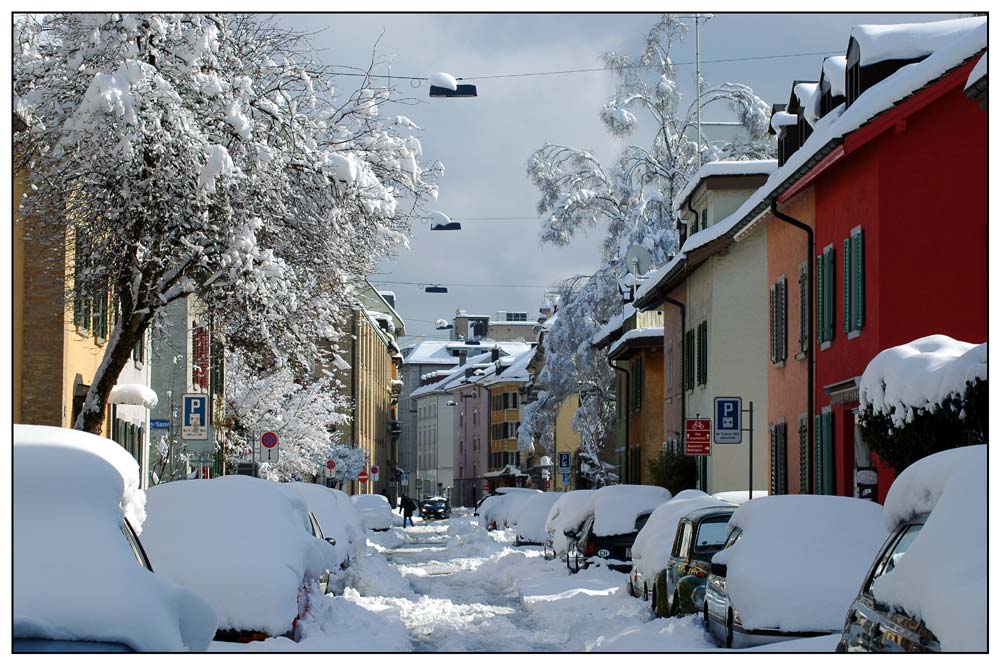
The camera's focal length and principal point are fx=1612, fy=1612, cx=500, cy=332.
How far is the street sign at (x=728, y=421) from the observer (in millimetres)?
Answer: 25234

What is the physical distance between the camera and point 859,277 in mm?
22578

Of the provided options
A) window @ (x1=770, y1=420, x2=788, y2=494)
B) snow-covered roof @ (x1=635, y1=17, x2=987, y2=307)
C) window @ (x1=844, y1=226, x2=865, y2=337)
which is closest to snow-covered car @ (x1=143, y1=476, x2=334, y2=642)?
snow-covered roof @ (x1=635, y1=17, x2=987, y2=307)

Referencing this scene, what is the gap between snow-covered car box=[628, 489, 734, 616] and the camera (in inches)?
640

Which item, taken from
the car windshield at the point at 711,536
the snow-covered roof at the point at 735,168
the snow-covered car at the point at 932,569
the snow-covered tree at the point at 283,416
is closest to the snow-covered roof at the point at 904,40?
the car windshield at the point at 711,536

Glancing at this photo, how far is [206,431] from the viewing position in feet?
94.9

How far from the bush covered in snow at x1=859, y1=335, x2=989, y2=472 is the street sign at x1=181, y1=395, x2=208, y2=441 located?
15045 mm

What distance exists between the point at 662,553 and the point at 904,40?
9.31 m

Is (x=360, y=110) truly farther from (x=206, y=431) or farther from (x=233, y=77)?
(x=206, y=431)

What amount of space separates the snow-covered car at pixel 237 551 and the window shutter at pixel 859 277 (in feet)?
33.1

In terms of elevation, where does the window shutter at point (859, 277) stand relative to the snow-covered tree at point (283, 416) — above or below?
above

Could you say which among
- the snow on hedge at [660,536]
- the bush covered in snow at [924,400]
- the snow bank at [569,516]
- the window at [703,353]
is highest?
the window at [703,353]

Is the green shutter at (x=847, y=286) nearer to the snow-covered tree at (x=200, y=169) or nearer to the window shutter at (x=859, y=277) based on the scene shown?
the window shutter at (x=859, y=277)

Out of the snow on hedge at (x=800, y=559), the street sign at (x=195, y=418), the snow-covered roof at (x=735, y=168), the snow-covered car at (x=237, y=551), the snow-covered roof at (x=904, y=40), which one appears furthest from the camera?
the snow-covered roof at (x=735, y=168)

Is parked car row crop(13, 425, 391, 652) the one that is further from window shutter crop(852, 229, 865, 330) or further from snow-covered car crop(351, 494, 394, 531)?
snow-covered car crop(351, 494, 394, 531)
